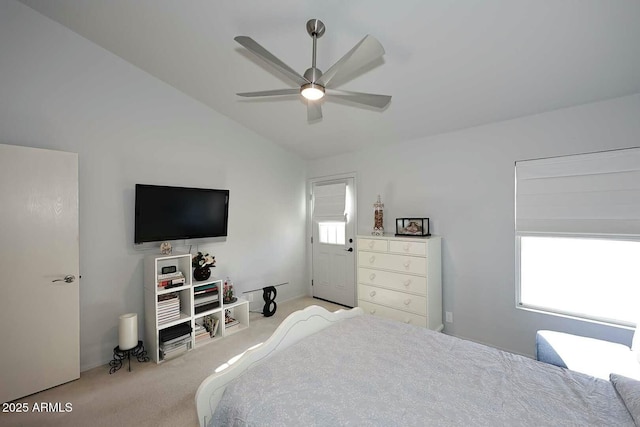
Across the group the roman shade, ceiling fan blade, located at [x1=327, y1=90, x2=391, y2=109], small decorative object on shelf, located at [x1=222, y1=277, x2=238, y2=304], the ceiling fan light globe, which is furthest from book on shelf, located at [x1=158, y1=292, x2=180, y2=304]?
the roman shade

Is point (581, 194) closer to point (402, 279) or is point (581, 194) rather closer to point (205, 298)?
point (402, 279)

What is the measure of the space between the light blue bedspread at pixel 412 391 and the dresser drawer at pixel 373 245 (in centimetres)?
157

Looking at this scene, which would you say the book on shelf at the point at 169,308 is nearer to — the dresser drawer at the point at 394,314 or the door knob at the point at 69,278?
the door knob at the point at 69,278

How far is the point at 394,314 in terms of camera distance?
3084 millimetres

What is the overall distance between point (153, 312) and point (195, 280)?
0.52 meters

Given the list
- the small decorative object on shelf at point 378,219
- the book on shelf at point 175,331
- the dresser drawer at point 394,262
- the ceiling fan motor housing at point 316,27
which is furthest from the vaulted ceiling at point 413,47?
the book on shelf at point 175,331

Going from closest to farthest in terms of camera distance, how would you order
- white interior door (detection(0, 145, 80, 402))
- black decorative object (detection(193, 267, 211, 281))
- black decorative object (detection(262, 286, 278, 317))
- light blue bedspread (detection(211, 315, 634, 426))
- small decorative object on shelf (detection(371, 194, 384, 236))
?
light blue bedspread (detection(211, 315, 634, 426)), white interior door (detection(0, 145, 80, 402)), black decorative object (detection(193, 267, 211, 281)), small decorative object on shelf (detection(371, 194, 384, 236)), black decorative object (detection(262, 286, 278, 317))

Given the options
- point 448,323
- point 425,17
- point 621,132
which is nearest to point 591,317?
point 448,323

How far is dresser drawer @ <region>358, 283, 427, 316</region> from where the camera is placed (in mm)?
2904

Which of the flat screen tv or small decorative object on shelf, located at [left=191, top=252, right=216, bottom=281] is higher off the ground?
the flat screen tv

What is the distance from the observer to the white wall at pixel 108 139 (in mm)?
2344

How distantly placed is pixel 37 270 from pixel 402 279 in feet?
11.2

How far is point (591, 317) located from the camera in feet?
7.88

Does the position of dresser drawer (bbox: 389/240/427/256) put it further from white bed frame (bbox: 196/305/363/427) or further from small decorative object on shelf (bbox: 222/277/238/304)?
small decorative object on shelf (bbox: 222/277/238/304)
